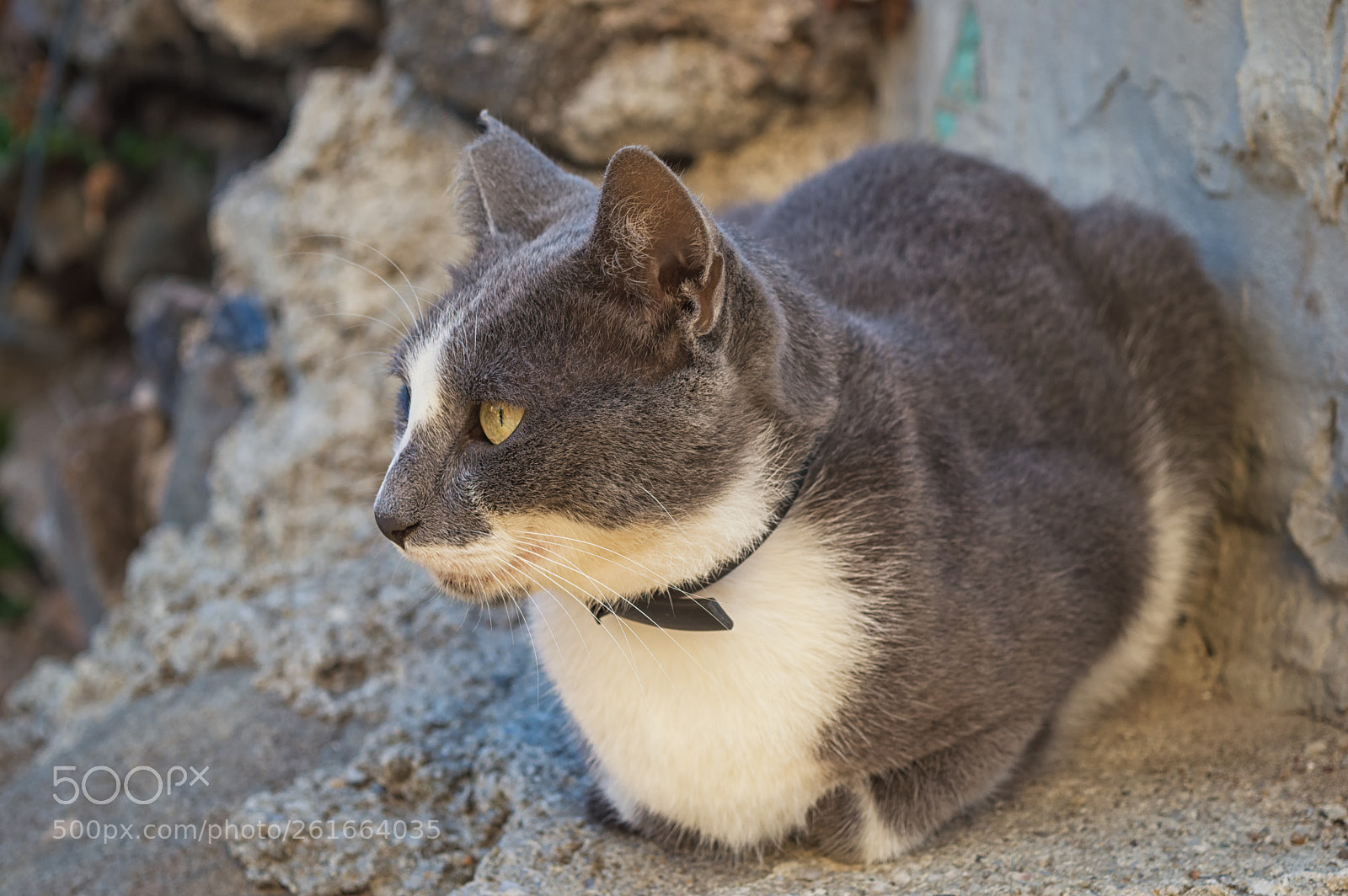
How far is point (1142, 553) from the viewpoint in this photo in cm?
224

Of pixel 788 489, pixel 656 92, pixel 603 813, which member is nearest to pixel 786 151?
pixel 656 92

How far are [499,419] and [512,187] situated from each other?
1.75ft

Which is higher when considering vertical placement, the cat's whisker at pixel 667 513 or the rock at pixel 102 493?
the cat's whisker at pixel 667 513

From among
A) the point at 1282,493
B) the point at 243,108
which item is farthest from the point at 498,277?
the point at 243,108

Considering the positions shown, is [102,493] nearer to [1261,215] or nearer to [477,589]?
[477,589]

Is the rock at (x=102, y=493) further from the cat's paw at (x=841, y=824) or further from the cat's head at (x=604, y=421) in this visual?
the cat's paw at (x=841, y=824)

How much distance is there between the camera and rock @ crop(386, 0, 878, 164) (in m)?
3.69

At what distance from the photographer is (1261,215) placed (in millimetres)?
2158

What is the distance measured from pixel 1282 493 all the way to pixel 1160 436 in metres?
0.27

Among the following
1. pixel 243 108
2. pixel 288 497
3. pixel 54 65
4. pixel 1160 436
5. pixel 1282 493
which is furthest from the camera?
pixel 243 108

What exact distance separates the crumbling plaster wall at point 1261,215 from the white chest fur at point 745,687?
95 cm

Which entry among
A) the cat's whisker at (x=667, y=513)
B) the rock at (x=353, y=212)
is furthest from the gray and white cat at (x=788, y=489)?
the rock at (x=353, y=212)

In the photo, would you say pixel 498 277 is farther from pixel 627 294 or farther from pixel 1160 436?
pixel 1160 436

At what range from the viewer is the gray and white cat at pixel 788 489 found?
1.61 m
